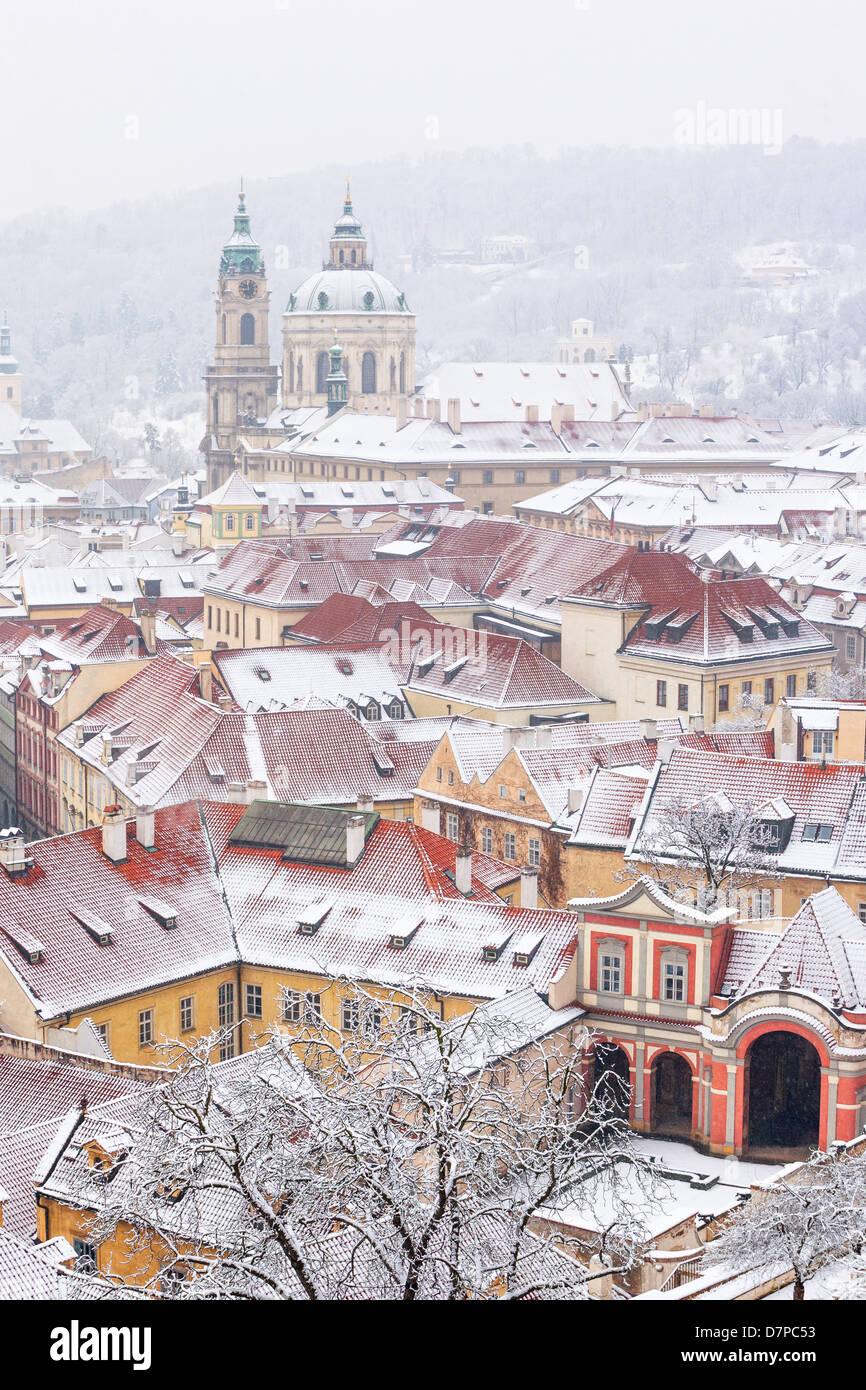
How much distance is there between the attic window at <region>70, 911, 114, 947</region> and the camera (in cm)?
3728

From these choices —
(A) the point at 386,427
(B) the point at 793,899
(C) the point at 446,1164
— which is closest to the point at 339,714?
(B) the point at 793,899

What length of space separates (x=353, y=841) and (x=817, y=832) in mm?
9575

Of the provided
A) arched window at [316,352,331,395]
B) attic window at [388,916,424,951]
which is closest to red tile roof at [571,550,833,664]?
attic window at [388,916,424,951]

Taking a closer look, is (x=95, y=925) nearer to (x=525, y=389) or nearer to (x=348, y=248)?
(x=525, y=389)

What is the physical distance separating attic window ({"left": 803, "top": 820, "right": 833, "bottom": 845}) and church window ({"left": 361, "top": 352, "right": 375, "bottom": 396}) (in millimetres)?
107228

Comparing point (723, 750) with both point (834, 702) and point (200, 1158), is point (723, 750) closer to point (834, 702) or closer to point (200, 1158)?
point (834, 702)

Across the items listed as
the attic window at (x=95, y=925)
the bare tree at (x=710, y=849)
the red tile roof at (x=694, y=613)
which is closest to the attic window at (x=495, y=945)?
the bare tree at (x=710, y=849)

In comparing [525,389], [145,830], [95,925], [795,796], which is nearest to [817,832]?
[795,796]

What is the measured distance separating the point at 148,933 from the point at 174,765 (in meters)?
13.1

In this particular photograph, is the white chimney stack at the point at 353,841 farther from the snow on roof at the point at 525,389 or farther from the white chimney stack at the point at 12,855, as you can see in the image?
the snow on roof at the point at 525,389

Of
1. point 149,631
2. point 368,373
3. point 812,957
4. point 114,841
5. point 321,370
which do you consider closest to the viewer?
point 812,957

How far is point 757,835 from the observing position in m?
41.3

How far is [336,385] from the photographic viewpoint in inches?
5364

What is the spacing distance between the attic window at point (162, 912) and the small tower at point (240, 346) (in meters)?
110
